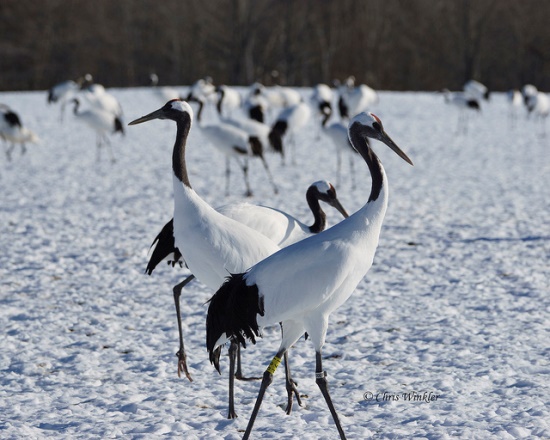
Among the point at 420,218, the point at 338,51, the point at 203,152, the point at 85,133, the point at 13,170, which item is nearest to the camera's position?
the point at 420,218

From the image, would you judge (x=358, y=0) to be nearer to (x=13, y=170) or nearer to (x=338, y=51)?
(x=338, y=51)

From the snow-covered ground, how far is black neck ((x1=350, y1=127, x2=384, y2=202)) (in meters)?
1.25

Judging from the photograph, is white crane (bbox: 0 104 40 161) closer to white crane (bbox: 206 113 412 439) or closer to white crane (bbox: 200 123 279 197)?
white crane (bbox: 200 123 279 197)

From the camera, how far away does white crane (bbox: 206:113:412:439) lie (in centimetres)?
367

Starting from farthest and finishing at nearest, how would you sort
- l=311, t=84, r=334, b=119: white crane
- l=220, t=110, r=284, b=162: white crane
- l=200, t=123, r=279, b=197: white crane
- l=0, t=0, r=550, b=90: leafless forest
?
l=0, t=0, r=550, b=90: leafless forest
l=311, t=84, r=334, b=119: white crane
l=220, t=110, r=284, b=162: white crane
l=200, t=123, r=279, b=197: white crane

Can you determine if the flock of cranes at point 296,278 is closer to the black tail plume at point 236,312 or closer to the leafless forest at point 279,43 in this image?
the black tail plume at point 236,312

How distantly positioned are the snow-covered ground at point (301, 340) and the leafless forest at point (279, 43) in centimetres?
3518

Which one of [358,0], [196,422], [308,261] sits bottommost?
[196,422]

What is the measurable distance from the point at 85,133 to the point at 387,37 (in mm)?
31990

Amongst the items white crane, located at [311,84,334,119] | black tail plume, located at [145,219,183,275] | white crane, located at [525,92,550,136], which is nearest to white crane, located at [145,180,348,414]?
black tail plume, located at [145,219,183,275]

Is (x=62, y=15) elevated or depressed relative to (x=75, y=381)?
elevated

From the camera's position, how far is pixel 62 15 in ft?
157

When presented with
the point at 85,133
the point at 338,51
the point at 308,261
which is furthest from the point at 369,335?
the point at 338,51

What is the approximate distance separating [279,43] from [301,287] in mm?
45937
